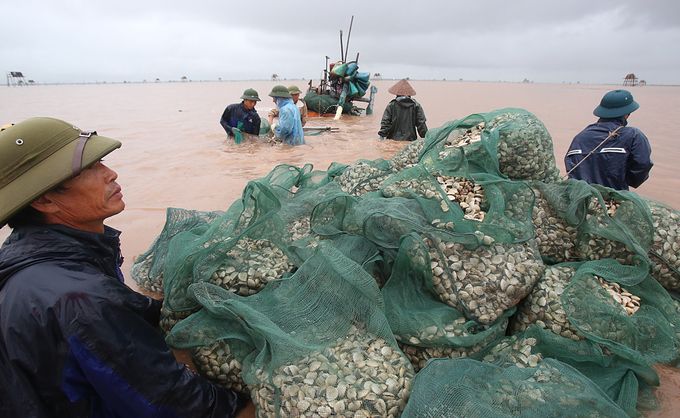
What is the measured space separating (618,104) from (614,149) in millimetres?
487

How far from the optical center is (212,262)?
2328 millimetres

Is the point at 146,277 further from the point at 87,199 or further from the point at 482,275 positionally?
the point at 482,275

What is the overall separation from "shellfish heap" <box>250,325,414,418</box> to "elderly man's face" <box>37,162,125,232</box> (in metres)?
1.09

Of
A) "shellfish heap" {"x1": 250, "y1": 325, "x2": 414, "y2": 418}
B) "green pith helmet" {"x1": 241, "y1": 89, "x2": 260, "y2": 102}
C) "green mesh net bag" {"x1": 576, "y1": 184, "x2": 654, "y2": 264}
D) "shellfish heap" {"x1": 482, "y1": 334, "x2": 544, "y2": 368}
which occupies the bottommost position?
"shellfish heap" {"x1": 482, "y1": 334, "x2": 544, "y2": 368}

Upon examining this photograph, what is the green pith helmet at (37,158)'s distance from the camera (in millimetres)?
1420

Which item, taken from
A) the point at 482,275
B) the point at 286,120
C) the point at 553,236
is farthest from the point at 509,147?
the point at 286,120

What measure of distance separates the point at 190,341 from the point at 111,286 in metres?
0.69

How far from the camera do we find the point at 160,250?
291cm

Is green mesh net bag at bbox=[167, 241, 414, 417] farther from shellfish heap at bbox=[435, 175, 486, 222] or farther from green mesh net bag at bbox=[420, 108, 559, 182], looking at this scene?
green mesh net bag at bbox=[420, 108, 559, 182]

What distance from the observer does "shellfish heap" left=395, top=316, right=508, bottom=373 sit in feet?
6.75

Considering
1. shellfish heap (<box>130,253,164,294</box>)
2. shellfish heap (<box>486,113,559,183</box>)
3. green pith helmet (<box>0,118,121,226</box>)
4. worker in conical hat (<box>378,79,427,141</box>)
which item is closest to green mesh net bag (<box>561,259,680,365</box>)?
shellfish heap (<box>486,113,559,183</box>)

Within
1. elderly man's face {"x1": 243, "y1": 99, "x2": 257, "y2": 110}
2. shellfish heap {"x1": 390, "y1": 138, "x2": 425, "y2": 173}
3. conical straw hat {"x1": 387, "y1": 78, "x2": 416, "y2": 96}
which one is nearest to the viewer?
shellfish heap {"x1": 390, "y1": 138, "x2": 425, "y2": 173}

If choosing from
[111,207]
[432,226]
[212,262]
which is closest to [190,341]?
[212,262]

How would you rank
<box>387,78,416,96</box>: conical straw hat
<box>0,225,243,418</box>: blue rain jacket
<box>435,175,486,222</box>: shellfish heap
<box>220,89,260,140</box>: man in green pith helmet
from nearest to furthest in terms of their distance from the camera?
<box>0,225,243,418</box>: blue rain jacket < <box>435,175,486,222</box>: shellfish heap < <box>387,78,416,96</box>: conical straw hat < <box>220,89,260,140</box>: man in green pith helmet
